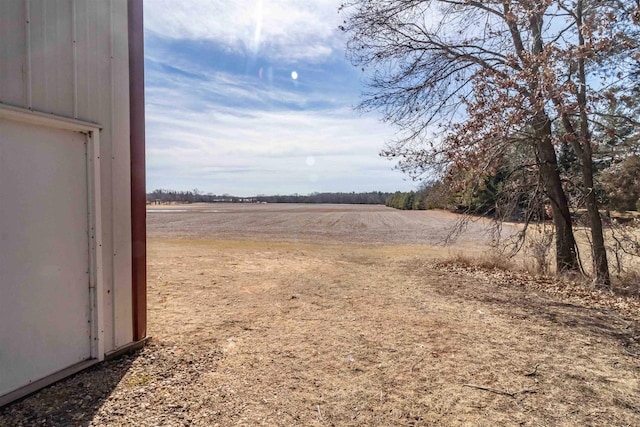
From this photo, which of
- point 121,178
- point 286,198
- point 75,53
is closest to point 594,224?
point 121,178

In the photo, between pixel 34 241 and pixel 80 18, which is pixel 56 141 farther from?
pixel 80 18

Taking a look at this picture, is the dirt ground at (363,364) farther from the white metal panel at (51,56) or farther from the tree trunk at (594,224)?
the white metal panel at (51,56)

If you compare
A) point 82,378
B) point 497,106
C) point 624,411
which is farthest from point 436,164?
point 82,378

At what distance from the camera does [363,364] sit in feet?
11.2

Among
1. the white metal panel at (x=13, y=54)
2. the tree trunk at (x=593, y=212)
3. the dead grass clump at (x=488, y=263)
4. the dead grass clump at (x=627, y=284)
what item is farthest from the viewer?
the dead grass clump at (x=488, y=263)

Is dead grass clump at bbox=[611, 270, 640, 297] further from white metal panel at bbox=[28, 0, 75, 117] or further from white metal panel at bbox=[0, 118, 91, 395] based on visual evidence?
white metal panel at bbox=[28, 0, 75, 117]

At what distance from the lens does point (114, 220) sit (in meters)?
3.33

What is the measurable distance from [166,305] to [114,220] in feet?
7.68

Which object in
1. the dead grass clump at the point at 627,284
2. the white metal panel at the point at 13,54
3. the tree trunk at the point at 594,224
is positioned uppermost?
the white metal panel at the point at 13,54

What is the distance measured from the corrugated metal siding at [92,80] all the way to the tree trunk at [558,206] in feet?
27.4

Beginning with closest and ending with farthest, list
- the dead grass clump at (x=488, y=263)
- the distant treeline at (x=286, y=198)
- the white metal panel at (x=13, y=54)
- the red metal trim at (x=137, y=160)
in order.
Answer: the white metal panel at (x=13, y=54) → the red metal trim at (x=137, y=160) → the dead grass clump at (x=488, y=263) → the distant treeline at (x=286, y=198)

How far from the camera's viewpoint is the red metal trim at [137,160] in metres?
3.53

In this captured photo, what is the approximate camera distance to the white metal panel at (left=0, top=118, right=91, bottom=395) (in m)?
2.59

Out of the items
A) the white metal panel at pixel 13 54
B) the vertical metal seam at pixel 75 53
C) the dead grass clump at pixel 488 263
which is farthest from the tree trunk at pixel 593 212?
the white metal panel at pixel 13 54
